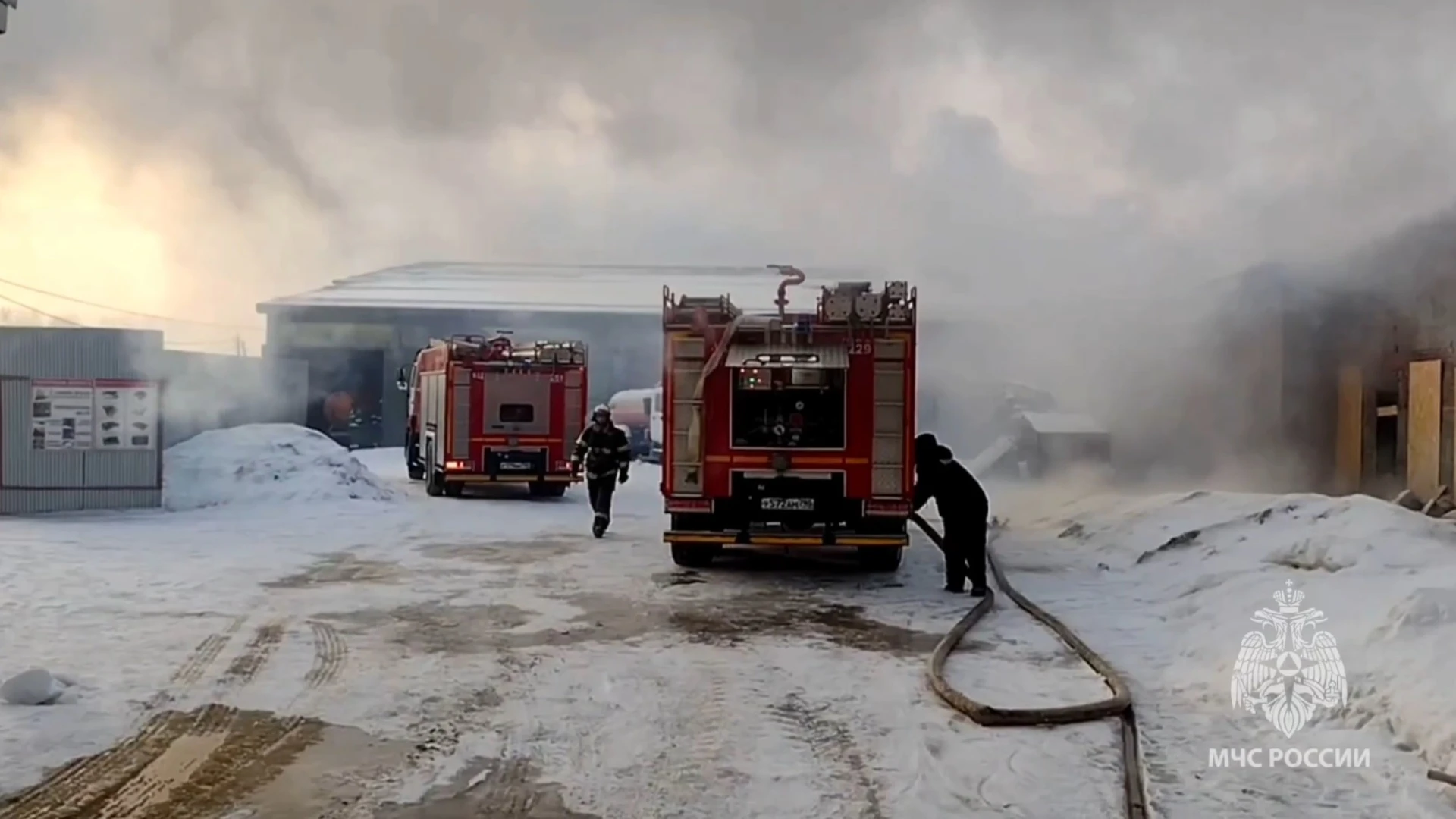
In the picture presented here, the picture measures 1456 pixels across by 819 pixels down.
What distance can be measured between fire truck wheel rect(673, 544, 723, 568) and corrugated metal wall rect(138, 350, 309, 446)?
868 cm

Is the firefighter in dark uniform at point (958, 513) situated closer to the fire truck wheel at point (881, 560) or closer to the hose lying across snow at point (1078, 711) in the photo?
the fire truck wheel at point (881, 560)

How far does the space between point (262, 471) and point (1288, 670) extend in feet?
51.4

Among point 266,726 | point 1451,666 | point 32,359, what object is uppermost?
point 32,359

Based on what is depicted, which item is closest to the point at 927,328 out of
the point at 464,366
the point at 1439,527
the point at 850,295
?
the point at 464,366

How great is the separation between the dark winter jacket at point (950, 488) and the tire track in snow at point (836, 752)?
389 centimetres

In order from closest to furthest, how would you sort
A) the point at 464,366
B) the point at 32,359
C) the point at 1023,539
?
the point at 1023,539, the point at 32,359, the point at 464,366

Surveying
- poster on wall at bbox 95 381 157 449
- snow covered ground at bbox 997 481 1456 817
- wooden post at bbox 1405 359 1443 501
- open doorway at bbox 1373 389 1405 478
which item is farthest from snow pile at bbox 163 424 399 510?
wooden post at bbox 1405 359 1443 501

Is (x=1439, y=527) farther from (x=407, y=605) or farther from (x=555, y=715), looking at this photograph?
(x=407, y=605)

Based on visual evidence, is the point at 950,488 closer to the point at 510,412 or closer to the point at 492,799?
the point at 492,799

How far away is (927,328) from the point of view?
77.2ft

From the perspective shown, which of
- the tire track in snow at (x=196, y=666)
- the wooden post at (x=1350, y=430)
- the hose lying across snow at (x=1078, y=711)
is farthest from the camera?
the wooden post at (x=1350, y=430)

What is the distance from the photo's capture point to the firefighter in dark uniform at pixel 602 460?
1487 centimetres

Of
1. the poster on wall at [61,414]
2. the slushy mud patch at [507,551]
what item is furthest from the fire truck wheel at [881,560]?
the poster on wall at [61,414]

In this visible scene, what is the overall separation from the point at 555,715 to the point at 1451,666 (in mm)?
4303
